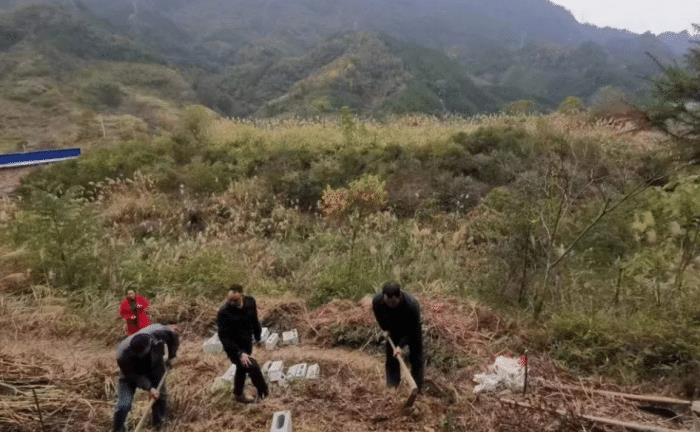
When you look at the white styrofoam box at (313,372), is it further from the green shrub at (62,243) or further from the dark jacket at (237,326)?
the green shrub at (62,243)

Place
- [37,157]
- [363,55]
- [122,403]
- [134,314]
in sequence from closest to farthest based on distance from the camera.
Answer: [122,403] < [134,314] < [37,157] < [363,55]

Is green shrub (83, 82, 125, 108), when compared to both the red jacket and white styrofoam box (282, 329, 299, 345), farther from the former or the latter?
white styrofoam box (282, 329, 299, 345)

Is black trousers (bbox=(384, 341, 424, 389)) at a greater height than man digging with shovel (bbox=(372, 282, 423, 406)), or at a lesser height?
lesser

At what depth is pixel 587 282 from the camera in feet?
19.2

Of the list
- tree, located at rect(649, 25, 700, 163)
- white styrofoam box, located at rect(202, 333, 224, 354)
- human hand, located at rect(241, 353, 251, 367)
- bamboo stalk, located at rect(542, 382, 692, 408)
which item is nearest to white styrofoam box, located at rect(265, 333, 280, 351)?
white styrofoam box, located at rect(202, 333, 224, 354)

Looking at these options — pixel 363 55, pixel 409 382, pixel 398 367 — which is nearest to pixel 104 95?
pixel 363 55

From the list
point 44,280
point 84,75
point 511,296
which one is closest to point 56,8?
point 84,75

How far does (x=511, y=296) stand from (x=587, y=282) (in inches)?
35.0

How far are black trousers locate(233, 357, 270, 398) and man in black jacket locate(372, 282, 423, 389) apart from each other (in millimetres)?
1131

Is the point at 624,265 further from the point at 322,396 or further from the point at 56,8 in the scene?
the point at 56,8

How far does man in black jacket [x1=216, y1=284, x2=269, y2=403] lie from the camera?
13.9ft

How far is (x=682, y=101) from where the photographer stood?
377 cm

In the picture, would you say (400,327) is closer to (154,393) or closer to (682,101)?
(154,393)

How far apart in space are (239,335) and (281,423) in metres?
0.95
